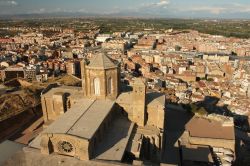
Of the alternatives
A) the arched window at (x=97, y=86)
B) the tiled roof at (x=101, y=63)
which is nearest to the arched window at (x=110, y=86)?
the arched window at (x=97, y=86)

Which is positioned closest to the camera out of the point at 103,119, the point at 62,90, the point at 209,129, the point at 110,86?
the point at 103,119

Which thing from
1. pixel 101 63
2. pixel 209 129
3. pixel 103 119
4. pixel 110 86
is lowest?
pixel 209 129

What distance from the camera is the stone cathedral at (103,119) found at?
1795 centimetres

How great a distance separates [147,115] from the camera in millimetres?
23797

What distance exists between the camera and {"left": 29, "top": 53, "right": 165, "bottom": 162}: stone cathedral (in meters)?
18.0

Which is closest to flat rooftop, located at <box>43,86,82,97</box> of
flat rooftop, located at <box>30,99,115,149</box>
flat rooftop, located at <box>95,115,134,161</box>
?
flat rooftop, located at <box>30,99,115,149</box>

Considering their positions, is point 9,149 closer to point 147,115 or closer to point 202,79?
point 147,115

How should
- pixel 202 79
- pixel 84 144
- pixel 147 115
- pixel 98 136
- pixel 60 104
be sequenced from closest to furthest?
pixel 84 144 → pixel 98 136 → pixel 147 115 → pixel 60 104 → pixel 202 79

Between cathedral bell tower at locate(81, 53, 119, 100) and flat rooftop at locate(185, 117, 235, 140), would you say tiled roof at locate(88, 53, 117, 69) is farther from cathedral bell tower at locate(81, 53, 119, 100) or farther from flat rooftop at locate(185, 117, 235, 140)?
flat rooftop at locate(185, 117, 235, 140)

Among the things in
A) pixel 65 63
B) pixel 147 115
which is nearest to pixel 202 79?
pixel 65 63

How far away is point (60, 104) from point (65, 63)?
39.3 metres

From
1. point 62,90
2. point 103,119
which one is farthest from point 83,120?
point 62,90

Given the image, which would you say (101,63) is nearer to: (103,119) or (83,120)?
(103,119)

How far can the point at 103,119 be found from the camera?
20406mm
